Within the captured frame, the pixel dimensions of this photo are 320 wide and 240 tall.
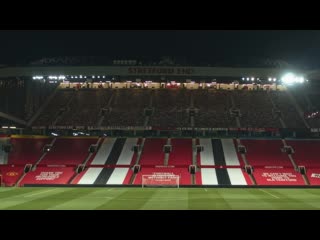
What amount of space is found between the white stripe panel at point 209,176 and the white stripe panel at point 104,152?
27.8ft

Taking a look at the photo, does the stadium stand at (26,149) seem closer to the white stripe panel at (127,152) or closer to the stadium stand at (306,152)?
the white stripe panel at (127,152)

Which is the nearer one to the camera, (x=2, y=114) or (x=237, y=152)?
(x=237, y=152)

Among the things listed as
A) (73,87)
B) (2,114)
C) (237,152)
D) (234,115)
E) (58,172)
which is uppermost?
(73,87)

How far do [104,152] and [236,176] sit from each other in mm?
12025

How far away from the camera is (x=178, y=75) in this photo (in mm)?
50344

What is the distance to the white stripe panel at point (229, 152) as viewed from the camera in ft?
122

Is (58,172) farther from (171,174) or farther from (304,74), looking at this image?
(304,74)

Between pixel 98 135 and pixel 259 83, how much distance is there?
21095 millimetres

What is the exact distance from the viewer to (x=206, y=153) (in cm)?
3900

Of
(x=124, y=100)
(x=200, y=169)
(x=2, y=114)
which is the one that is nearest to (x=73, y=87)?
(x=124, y=100)

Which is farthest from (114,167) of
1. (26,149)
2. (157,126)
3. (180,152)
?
(157,126)

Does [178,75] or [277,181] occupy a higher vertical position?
[178,75]

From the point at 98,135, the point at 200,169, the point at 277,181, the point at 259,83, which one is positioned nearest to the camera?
the point at 277,181

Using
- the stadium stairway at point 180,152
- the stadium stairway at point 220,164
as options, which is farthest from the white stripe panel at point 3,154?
the stadium stairway at point 220,164
